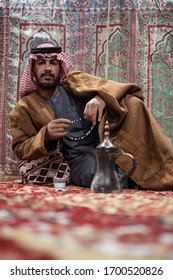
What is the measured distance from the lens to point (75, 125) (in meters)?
2.58

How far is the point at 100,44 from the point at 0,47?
752 mm

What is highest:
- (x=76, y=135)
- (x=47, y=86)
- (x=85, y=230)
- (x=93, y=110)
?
(x=47, y=86)

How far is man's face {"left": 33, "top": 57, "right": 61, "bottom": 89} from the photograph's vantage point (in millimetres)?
2701

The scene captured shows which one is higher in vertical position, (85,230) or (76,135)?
(76,135)

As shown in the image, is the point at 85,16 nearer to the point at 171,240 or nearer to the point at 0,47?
the point at 0,47

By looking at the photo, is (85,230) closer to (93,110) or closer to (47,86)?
(93,110)

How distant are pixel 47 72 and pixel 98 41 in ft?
2.17

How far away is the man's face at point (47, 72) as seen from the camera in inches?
106

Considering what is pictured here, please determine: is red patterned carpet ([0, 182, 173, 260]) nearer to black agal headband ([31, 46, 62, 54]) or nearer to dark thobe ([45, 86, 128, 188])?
dark thobe ([45, 86, 128, 188])

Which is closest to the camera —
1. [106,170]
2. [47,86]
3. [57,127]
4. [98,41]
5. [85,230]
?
Result: [85,230]

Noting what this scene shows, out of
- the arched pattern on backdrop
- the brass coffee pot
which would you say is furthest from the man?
the brass coffee pot

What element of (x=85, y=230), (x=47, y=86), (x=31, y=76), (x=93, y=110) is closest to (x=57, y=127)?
(x=93, y=110)
